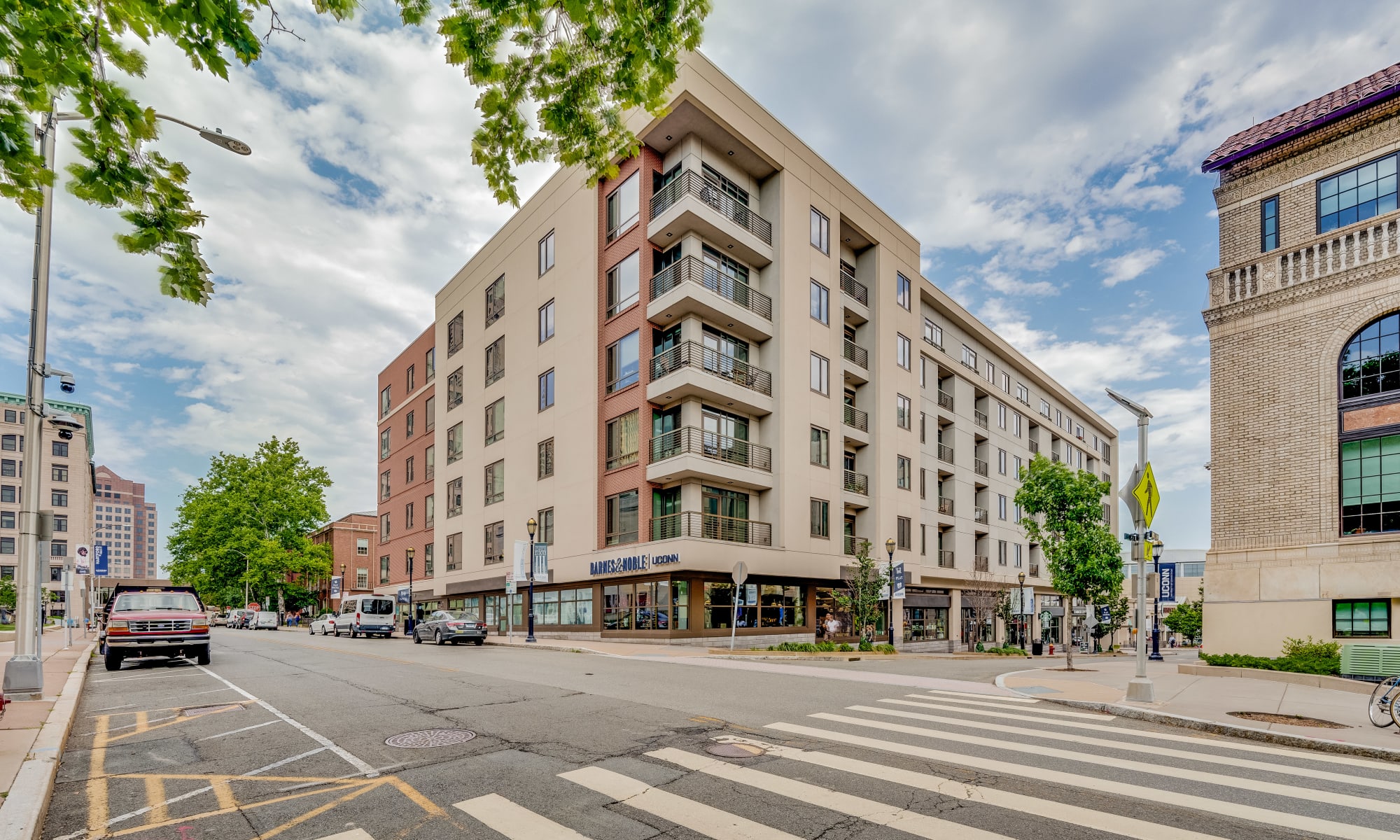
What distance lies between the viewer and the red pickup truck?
60.1 ft

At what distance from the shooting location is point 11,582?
82188 mm

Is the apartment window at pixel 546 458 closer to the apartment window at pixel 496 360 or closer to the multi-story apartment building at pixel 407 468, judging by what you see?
the apartment window at pixel 496 360

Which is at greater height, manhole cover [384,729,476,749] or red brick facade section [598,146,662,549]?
red brick facade section [598,146,662,549]

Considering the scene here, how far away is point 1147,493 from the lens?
528 inches

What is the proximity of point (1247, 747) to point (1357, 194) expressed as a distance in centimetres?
1544

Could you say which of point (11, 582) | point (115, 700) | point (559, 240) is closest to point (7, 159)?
point (115, 700)

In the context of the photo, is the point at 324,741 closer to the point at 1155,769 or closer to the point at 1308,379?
the point at 1155,769

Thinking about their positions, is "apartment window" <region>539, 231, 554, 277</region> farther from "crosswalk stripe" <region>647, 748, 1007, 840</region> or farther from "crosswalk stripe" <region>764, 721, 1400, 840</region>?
"crosswalk stripe" <region>647, 748, 1007, 840</region>

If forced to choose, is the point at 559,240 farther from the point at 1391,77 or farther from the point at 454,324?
the point at 1391,77

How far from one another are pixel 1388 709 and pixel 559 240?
3500 centimetres

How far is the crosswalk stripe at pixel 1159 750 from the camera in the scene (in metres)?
7.50

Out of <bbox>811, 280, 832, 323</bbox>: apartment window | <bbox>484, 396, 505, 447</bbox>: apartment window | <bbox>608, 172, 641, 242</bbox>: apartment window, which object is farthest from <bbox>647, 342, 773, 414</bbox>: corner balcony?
<bbox>484, 396, 505, 447</bbox>: apartment window

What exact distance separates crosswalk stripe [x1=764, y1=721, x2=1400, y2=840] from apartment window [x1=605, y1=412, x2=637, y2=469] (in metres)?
24.3

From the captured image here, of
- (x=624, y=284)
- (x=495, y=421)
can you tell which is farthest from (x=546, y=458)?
(x=624, y=284)
